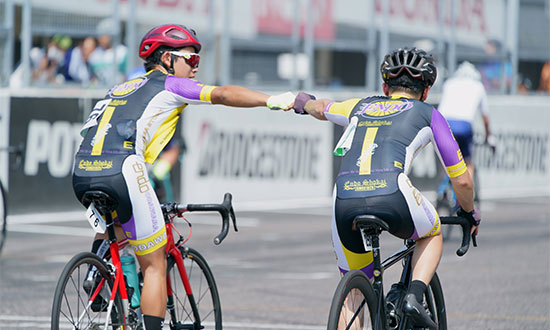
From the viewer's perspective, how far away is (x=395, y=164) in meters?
5.00

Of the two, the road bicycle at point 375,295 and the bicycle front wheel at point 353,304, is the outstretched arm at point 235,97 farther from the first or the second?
the bicycle front wheel at point 353,304

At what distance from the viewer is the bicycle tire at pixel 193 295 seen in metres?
5.70

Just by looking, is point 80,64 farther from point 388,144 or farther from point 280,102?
point 388,144

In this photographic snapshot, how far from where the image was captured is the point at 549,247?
12281 millimetres

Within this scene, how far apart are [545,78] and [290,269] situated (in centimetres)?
1355

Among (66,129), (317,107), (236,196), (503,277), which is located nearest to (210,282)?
(317,107)

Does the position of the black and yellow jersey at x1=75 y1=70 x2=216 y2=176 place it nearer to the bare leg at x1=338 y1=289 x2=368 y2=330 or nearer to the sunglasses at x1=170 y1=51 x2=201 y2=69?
the sunglasses at x1=170 y1=51 x2=201 y2=69

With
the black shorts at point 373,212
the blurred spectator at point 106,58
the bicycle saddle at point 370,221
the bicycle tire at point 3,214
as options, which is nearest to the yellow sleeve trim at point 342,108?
the black shorts at point 373,212

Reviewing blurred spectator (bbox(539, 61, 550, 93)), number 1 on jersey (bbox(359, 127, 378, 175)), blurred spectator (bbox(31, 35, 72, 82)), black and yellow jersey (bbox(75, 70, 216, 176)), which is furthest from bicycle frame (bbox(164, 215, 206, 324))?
blurred spectator (bbox(539, 61, 550, 93))

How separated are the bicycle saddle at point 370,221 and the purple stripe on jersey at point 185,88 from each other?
1125 millimetres

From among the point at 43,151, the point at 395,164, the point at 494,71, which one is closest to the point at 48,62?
the point at 43,151

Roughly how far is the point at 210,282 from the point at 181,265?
24cm

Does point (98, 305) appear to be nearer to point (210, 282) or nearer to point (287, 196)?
point (210, 282)

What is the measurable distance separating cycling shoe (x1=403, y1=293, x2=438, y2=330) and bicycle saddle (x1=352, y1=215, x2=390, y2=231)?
1.20 ft
